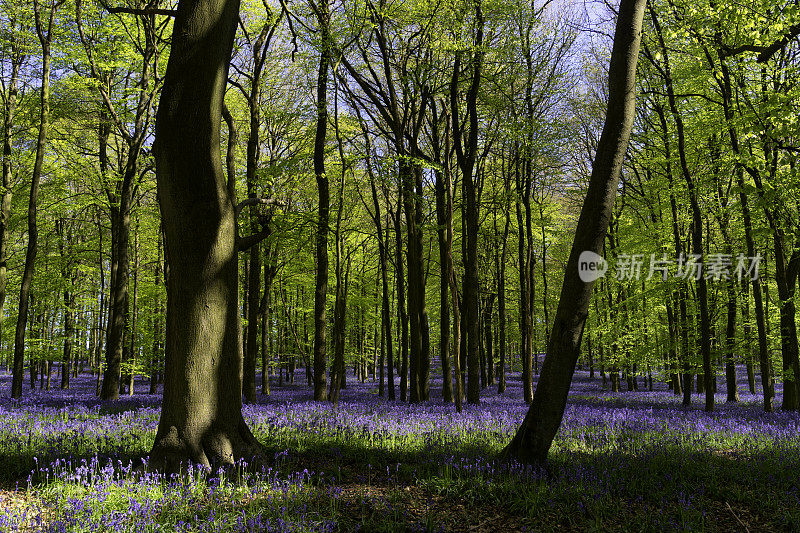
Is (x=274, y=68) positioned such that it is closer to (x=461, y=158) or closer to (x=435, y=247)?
(x=461, y=158)

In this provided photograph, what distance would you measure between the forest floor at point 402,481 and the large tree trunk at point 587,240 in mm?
518

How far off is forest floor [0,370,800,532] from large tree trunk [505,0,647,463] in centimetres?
52

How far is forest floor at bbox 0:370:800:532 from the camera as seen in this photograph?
358 centimetres

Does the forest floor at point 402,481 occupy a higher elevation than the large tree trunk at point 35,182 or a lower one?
lower

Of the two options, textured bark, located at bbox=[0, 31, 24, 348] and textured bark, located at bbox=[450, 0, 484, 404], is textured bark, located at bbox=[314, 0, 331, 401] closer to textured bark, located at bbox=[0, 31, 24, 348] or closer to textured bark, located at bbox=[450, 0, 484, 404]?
textured bark, located at bbox=[450, 0, 484, 404]

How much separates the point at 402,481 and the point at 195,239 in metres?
3.18

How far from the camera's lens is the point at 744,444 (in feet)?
23.2

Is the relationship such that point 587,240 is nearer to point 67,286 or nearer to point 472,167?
point 472,167

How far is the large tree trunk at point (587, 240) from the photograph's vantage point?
16.4ft

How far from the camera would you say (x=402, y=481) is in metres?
4.90

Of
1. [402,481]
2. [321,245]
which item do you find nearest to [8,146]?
[321,245]

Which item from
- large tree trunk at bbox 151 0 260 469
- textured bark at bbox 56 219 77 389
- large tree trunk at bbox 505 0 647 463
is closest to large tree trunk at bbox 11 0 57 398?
textured bark at bbox 56 219 77 389

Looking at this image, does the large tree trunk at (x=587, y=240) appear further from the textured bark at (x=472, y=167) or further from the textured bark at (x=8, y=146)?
the textured bark at (x=8, y=146)

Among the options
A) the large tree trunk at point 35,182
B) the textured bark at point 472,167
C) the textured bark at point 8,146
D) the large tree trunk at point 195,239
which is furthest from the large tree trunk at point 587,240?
the textured bark at point 8,146
